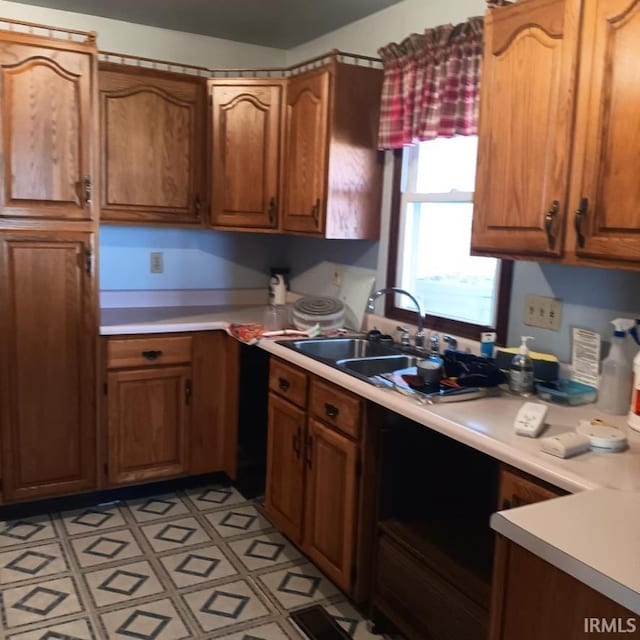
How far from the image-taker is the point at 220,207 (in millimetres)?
3385

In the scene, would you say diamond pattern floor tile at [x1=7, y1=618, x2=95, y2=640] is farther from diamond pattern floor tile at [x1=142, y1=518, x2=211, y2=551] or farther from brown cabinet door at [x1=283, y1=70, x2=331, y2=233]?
brown cabinet door at [x1=283, y1=70, x2=331, y2=233]

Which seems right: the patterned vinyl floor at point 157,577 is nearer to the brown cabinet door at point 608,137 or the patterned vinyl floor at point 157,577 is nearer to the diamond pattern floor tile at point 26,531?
the diamond pattern floor tile at point 26,531

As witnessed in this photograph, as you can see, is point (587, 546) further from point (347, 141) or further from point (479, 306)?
point (347, 141)

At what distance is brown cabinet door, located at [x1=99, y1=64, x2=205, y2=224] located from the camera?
3148 millimetres

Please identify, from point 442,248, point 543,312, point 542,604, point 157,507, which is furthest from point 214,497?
point 542,604

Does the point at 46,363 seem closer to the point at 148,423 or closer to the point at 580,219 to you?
the point at 148,423

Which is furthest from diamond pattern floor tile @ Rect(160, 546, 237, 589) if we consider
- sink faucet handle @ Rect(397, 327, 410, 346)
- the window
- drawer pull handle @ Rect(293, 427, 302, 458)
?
the window

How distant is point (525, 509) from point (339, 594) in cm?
139

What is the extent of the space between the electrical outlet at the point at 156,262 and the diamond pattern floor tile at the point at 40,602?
5.61 feet

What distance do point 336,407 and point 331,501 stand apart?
0.34 metres

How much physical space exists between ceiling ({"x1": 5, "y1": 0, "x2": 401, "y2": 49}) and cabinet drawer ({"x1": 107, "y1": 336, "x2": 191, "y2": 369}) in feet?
5.07

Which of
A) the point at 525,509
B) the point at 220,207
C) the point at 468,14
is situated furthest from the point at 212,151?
the point at 525,509

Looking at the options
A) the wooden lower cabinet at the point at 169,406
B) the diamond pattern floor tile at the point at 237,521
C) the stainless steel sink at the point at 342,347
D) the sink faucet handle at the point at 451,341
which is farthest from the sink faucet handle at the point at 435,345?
the diamond pattern floor tile at the point at 237,521

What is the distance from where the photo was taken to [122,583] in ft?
8.19
